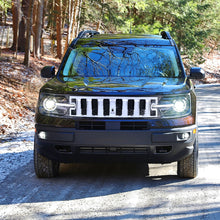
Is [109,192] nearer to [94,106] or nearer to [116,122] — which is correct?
[116,122]

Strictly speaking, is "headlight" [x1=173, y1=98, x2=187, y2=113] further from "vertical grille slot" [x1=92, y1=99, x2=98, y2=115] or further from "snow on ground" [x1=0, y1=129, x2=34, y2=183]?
"snow on ground" [x1=0, y1=129, x2=34, y2=183]

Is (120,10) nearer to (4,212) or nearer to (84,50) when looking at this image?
(84,50)

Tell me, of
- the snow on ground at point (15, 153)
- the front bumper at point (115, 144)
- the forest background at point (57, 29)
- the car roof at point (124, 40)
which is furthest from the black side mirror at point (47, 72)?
the forest background at point (57, 29)

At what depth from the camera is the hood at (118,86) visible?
5121 mm

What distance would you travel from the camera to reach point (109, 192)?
5.09 metres

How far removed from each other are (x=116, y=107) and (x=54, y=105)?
0.80m

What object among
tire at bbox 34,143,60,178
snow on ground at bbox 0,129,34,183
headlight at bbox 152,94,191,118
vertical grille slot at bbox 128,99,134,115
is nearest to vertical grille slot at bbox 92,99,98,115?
vertical grille slot at bbox 128,99,134,115

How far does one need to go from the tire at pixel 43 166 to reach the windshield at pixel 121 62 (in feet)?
3.81

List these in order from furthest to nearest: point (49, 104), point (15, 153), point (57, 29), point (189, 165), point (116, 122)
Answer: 1. point (57, 29)
2. point (15, 153)
3. point (189, 165)
4. point (49, 104)
5. point (116, 122)

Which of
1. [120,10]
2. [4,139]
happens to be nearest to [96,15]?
[120,10]

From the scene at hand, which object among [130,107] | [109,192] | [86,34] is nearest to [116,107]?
[130,107]

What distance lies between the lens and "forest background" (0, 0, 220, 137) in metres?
14.3

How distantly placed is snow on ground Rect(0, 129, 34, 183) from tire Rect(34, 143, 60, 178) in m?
0.52

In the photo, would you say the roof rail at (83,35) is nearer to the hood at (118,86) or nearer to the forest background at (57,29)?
the hood at (118,86)
